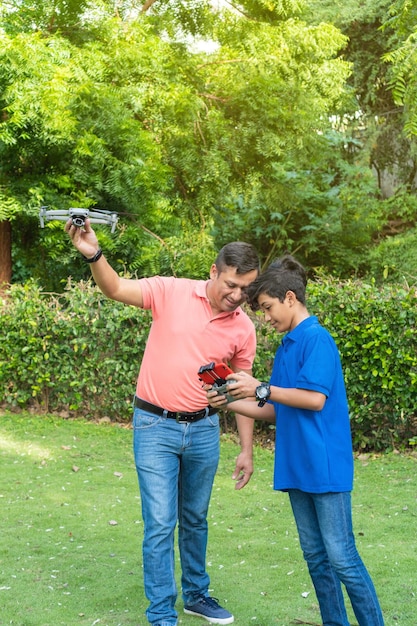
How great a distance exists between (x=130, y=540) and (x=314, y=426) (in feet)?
8.53

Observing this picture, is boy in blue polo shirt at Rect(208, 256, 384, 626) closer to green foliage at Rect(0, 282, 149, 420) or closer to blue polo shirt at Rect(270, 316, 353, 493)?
blue polo shirt at Rect(270, 316, 353, 493)

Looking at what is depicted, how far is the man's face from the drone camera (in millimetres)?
744

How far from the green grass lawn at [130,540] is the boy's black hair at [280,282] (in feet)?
5.82

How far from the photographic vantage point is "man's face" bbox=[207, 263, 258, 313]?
3.59 meters

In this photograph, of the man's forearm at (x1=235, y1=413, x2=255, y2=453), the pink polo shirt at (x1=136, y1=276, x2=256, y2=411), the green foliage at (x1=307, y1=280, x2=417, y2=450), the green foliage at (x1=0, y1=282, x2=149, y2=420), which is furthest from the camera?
the green foliage at (x1=0, y1=282, x2=149, y2=420)

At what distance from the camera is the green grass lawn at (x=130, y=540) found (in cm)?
424

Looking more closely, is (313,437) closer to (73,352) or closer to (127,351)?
(127,351)

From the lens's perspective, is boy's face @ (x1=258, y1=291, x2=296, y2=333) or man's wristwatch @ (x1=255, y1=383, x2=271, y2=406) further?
boy's face @ (x1=258, y1=291, x2=296, y2=333)

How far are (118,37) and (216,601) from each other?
1028 cm

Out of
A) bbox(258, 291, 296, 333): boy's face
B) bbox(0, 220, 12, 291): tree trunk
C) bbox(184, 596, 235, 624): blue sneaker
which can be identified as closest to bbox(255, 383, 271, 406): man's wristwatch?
bbox(258, 291, 296, 333): boy's face

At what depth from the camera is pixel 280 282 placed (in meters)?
3.26

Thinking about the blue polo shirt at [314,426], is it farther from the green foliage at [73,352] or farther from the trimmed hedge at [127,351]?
the green foliage at [73,352]

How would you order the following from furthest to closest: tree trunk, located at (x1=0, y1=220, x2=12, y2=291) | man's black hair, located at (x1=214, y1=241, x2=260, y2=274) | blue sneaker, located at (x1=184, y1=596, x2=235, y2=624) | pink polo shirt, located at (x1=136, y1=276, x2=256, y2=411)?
→ 1. tree trunk, located at (x1=0, y1=220, x2=12, y2=291)
2. blue sneaker, located at (x1=184, y1=596, x2=235, y2=624)
3. pink polo shirt, located at (x1=136, y1=276, x2=256, y2=411)
4. man's black hair, located at (x1=214, y1=241, x2=260, y2=274)

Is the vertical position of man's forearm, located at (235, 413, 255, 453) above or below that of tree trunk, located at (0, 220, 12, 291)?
below
